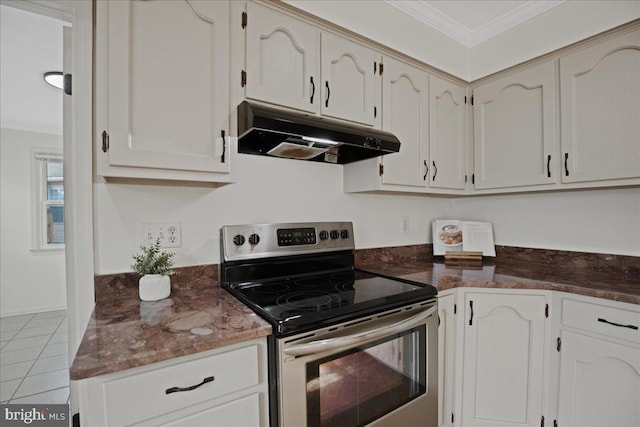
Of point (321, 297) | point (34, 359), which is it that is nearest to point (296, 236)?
point (321, 297)

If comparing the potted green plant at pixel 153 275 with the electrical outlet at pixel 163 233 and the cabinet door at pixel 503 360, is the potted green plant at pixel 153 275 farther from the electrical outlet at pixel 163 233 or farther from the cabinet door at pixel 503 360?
the cabinet door at pixel 503 360

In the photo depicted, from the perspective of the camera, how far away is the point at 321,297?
1.26 metres

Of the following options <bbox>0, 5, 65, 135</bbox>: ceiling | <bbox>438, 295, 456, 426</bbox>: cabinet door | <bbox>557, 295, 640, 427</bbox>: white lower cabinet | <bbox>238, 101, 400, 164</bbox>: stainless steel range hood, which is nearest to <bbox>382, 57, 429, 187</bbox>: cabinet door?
<bbox>238, 101, 400, 164</bbox>: stainless steel range hood

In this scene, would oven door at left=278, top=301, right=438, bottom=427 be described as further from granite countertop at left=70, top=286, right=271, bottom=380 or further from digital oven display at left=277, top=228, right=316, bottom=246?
digital oven display at left=277, top=228, right=316, bottom=246

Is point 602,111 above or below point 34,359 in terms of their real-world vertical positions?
above

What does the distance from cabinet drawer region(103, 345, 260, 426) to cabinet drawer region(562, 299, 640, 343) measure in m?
1.44

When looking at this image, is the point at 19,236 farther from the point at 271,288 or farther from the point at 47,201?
the point at 271,288

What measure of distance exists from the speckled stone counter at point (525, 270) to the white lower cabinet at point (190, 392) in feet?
3.13

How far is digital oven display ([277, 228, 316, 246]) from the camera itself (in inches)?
61.7

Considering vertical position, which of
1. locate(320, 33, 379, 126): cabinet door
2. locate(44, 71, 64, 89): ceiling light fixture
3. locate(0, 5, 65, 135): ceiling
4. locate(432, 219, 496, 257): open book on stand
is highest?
locate(0, 5, 65, 135): ceiling

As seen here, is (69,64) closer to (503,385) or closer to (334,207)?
(334,207)

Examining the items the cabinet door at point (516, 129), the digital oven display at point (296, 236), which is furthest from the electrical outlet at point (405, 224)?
the digital oven display at point (296, 236)

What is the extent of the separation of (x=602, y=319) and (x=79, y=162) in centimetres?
225

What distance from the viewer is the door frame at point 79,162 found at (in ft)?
3.67
